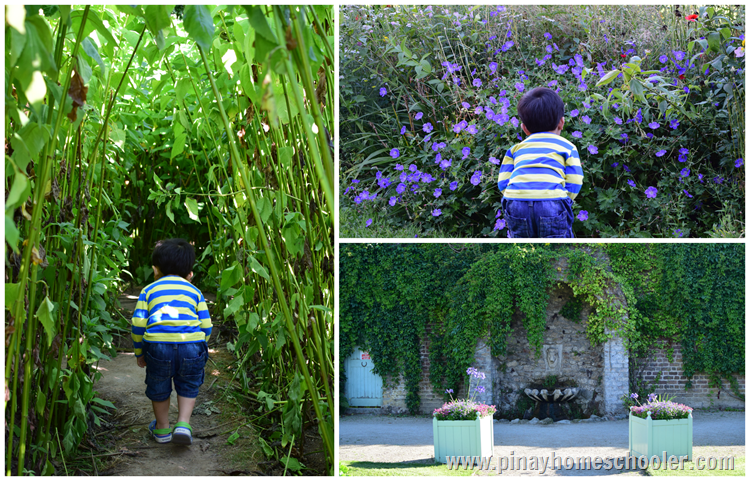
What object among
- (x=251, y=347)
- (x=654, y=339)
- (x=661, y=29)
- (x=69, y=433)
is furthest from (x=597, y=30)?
(x=69, y=433)

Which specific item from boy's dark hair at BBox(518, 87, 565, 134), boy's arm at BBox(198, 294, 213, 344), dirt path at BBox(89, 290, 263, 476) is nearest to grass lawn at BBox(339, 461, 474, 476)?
dirt path at BBox(89, 290, 263, 476)

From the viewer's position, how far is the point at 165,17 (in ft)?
3.08

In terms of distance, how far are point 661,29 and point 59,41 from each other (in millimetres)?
3017

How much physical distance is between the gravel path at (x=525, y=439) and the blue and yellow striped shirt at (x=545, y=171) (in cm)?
91

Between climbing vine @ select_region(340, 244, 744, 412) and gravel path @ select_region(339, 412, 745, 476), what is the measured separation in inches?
3.8

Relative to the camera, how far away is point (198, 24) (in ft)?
2.88

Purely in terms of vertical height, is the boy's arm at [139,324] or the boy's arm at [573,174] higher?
the boy's arm at [573,174]

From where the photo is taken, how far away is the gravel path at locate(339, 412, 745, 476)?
1.34m

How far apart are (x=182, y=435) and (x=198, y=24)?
1667 mm

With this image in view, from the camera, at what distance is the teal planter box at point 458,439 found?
134 cm

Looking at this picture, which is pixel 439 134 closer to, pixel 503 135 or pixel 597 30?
pixel 503 135

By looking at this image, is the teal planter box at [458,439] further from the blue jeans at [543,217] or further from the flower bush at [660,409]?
the blue jeans at [543,217]

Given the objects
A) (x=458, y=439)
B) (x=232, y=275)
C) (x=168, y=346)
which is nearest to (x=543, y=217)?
(x=458, y=439)

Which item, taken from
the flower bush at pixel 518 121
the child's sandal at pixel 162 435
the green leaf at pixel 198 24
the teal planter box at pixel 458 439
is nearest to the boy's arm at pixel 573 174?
the flower bush at pixel 518 121
